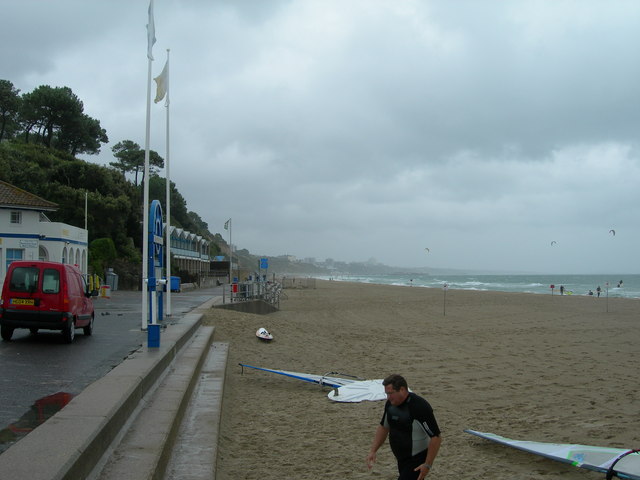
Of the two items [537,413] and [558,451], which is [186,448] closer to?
[558,451]

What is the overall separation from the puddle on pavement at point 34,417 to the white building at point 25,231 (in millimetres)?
24310

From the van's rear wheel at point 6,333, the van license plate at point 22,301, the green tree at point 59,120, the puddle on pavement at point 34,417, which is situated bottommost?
the puddle on pavement at point 34,417

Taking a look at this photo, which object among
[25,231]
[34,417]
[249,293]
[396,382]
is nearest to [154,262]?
[34,417]

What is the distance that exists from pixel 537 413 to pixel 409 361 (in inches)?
217

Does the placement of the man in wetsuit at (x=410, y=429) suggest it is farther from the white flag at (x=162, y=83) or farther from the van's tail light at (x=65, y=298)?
the white flag at (x=162, y=83)

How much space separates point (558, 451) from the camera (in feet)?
21.8

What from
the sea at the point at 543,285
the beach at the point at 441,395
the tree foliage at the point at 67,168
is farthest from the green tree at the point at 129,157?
the beach at the point at 441,395

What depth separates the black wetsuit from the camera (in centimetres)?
468

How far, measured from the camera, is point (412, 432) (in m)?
4.73

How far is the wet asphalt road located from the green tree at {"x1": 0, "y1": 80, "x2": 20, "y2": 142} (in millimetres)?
62511

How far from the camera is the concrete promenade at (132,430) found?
4.28 m

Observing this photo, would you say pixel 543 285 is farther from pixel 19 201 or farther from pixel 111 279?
pixel 19 201

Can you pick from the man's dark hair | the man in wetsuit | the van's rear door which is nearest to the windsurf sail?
the man in wetsuit

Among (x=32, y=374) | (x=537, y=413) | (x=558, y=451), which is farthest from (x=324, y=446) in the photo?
(x=32, y=374)
